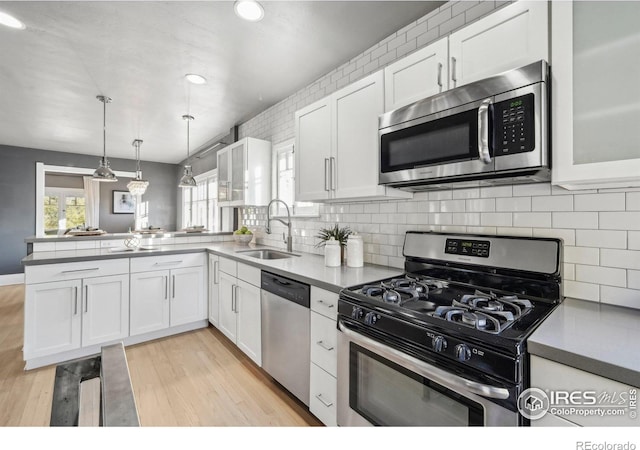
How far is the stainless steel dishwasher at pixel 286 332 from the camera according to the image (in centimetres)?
185

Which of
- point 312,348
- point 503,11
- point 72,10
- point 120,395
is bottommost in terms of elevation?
point 312,348

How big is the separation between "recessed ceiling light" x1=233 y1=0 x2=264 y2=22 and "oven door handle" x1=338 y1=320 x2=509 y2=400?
2.04 metres

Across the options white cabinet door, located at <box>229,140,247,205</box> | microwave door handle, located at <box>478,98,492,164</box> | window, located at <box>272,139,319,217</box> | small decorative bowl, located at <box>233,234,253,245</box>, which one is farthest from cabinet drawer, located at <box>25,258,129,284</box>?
microwave door handle, located at <box>478,98,492,164</box>

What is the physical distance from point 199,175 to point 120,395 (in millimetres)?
6095

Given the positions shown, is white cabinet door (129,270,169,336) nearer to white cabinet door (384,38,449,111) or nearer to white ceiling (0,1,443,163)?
white ceiling (0,1,443,163)

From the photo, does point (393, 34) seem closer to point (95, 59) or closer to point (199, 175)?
point (95, 59)

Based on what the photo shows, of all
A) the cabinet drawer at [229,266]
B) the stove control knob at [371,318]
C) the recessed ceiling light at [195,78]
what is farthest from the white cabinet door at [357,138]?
the recessed ceiling light at [195,78]

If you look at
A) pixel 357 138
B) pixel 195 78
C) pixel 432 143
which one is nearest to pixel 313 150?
pixel 357 138

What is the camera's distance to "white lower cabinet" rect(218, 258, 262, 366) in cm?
235

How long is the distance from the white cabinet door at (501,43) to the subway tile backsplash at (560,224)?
583 mm

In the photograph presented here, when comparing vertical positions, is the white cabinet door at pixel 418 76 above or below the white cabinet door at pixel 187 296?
above

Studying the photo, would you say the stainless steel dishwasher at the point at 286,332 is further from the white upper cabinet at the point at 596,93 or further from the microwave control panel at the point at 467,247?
the white upper cabinet at the point at 596,93

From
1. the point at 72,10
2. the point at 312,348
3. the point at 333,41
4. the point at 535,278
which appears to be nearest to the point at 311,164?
the point at 333,41
